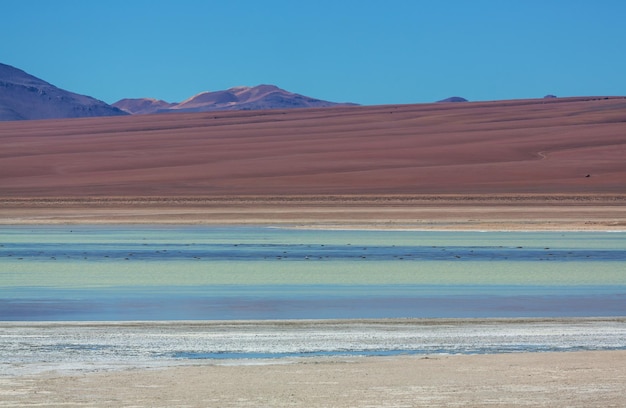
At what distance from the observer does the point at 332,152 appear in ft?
255

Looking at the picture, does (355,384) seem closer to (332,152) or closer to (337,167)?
(337,167)

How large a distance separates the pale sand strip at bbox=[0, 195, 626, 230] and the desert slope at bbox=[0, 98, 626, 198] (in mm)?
5221

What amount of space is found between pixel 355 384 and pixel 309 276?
34.7 feet

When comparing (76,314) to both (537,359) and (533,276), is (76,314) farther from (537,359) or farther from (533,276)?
(533,276)

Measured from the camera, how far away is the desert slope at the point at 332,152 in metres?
58.7

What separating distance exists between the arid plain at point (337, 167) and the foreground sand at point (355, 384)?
2552 centimetres

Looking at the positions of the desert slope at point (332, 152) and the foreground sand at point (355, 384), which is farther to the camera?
the desert slope at point (332, 152)

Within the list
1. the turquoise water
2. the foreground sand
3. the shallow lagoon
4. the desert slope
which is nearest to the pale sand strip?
the turquoise water

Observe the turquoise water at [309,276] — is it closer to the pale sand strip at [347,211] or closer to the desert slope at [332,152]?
the pale sand strip at [347,211]

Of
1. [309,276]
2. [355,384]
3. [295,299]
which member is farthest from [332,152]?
[355,384]

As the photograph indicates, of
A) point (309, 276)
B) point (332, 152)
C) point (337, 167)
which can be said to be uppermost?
point (332, 152)

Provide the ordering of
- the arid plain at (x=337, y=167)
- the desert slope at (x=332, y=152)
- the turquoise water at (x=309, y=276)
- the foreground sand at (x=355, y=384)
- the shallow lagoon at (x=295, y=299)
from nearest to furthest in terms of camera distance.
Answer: the foreground sand at (x=355, y=384) → the shallow lagoon at (x=295, y=299) → the turquoise water at (x=309, y=276) → the arid plain at (x=337, y=167) → the desert slope at (x=332, y=152)

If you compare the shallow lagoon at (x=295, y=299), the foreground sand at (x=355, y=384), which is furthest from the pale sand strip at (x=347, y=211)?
the foreground sand at (x=355, y=384)

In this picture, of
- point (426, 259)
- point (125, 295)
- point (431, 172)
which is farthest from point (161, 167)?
point (125, 295)
